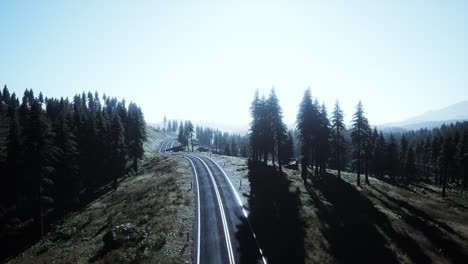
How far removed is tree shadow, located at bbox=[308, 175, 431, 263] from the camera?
63.1 ft

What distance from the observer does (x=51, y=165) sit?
3925cm

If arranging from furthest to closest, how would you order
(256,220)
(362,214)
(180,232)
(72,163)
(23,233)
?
1. (72,163)
2. (23,233)
3. (362,214)
4. (256,220)
5. (180,232)

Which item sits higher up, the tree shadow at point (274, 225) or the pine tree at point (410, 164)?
the pine tree at point (410, 164)

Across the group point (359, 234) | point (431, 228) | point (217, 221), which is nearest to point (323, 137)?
point (431, 228)

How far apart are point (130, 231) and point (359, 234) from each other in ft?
70.2

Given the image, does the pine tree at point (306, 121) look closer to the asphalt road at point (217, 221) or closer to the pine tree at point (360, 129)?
the pine tree at point (360, 129)

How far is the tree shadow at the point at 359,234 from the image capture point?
63.1 ft

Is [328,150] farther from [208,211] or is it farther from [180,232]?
[180,232]

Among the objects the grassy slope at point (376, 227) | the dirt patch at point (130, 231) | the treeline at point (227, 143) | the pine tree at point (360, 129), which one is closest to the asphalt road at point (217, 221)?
the dirt patch at point (130, 231)

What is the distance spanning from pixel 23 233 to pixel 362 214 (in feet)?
151

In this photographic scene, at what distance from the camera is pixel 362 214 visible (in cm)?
2875

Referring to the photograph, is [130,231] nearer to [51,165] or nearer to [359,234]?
[359,234]

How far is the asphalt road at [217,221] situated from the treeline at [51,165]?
724 inches

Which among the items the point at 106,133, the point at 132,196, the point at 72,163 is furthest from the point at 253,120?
the point at 72,163
